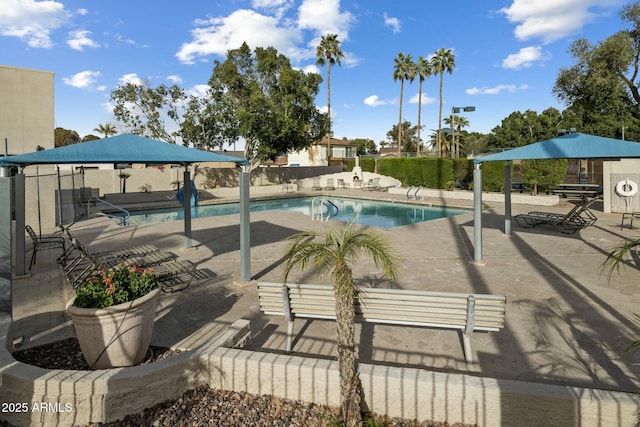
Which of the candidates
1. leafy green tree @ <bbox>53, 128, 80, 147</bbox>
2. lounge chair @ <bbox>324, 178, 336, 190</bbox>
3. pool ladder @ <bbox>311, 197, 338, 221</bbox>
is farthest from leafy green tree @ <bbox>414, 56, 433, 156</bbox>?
leafy green tree @ <bbox>53, 128, 80, 147</bbox>

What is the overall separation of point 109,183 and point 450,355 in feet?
88.4

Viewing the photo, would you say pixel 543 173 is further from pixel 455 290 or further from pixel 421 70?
pixel 421 70

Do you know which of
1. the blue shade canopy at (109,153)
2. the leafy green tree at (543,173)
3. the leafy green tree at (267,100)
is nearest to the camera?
the blue shade canopy at (109,153)

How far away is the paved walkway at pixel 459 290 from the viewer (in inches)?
167

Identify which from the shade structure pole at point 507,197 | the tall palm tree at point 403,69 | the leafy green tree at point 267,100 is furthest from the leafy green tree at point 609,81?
the shade structure pole at point 507,197

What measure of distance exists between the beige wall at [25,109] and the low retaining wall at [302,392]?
585 inches

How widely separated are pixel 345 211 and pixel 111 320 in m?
19.2

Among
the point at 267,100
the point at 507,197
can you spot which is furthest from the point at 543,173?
the point at 267,100

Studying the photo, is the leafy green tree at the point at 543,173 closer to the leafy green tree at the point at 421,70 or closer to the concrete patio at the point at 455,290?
the concrete patio at the point at 455,290

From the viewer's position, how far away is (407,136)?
9006 cm

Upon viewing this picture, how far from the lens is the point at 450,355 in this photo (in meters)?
4.37

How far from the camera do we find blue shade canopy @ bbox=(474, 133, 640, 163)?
304 inches

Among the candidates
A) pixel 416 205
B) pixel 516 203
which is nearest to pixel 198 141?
pixel 416 205

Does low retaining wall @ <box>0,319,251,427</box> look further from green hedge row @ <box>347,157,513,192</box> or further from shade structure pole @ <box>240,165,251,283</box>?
green hedge row @ <box>347,157,513,192</box>
